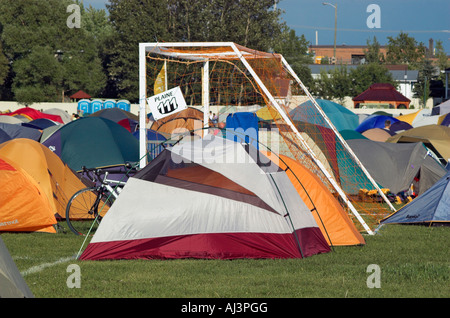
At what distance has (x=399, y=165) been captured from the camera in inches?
648

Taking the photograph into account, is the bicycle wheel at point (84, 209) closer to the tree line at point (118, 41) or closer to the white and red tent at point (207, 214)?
the white and red tent at point (207, 214)

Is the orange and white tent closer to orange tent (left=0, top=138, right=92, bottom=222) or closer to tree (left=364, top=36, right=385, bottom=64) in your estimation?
Result: orange tent (left=0, top=138, right=92, bottom=222)

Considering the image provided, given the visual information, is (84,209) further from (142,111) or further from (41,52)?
(41,52)

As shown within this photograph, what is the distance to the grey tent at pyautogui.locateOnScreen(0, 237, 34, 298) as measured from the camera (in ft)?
16.5

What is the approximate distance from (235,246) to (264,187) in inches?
34.5

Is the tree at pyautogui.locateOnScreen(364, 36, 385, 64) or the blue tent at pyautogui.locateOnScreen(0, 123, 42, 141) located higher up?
the tree at pyautogui.locateOnScreen(364, 36, 385, 64)

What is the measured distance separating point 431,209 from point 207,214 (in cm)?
479

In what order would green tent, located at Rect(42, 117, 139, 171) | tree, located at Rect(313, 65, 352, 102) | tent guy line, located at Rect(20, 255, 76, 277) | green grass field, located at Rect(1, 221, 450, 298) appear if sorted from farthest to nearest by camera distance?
tree, located at Rect(313, 65, 352, 102)
green tent, located at Rect(42, 117, 139, 171)
tent guy line, located at Rect(20, 255, 76, 277)
green grass field, located at Rect(1, 221, 450, 298)

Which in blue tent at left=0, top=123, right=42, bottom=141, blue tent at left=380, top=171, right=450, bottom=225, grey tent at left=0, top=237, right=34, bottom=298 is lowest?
blue tent at left=380, top=171, right=450, bottom=225

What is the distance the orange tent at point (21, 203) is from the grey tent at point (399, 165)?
819 centimetres

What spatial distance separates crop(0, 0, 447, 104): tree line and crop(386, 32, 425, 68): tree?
59.2ft

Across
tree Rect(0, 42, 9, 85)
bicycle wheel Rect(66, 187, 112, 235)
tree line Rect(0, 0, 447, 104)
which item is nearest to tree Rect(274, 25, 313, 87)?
tree line Rect(0, 0, 447, 104)

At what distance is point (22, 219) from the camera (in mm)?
10805

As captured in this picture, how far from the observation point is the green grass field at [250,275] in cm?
688
